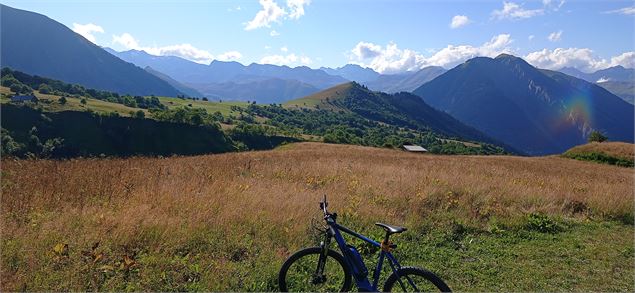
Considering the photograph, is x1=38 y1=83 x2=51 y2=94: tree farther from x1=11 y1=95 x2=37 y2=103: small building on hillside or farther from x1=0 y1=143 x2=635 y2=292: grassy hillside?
x1=0 y1=143 x2=635 y2=292: grassy hillside

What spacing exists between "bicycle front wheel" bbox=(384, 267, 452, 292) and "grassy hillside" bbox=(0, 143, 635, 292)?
1708 mm

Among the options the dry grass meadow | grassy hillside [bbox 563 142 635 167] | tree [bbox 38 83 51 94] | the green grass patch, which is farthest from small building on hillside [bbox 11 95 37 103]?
the dry grass meadow

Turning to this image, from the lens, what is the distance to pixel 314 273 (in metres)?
5.70

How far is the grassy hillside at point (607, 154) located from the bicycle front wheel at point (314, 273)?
49.7 m

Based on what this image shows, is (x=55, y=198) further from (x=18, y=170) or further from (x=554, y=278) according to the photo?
(x=554, y=278)

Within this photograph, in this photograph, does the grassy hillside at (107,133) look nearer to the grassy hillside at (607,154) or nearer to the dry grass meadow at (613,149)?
the grassy hillside at (607,154)

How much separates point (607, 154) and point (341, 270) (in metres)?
53.2

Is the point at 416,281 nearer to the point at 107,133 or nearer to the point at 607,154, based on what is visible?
the point at 607,154

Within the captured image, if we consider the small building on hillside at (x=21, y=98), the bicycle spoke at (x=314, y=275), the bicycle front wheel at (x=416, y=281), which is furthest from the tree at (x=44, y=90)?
the bicycle front wheel at (x=416, y=281)

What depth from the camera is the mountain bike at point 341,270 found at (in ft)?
16.4

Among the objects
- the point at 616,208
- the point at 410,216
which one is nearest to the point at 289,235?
the point at 410,216

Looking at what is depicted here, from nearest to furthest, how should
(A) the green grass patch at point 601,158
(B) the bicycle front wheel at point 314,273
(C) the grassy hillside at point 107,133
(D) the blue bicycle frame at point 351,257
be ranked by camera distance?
(D) the blue bicycle frame at point 351,257 < (B) the bicycle front wheel at point 314,273 < (A) the green grass patch at point 601,158 < (C) the grassy hillside at point 107,133

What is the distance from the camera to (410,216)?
9391 millimetres

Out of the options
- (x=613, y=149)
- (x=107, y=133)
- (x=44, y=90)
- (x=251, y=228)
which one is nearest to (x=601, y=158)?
(x=613, y=149)
